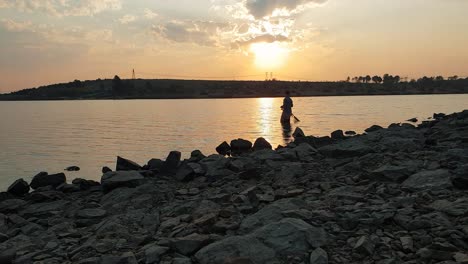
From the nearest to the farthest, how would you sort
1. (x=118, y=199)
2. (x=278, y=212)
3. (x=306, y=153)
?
(x=278, y=212) → (x=118, y=199) → (x=306, y=153)

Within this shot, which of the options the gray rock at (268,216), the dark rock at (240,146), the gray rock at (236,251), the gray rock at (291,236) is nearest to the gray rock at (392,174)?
the gray rock at (268,216)

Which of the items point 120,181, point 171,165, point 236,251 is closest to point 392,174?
point 236,251

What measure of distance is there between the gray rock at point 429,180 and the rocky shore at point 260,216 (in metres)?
0.02

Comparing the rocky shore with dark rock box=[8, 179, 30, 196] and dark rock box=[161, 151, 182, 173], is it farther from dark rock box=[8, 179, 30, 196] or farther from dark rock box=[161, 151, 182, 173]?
dark rock box=[161, 151, 182, 173]

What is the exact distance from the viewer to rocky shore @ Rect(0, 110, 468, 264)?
6277 mm

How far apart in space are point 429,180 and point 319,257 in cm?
420

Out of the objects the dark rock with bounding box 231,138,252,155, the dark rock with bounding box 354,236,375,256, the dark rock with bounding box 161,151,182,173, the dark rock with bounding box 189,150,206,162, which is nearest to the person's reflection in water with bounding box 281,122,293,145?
the dark rock with bounding box 231,138,252,155

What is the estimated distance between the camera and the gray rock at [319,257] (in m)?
5.90

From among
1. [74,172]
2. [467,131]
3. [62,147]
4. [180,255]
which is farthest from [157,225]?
[62,147]

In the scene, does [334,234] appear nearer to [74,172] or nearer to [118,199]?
[118,199]

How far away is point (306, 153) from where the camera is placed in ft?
51.8

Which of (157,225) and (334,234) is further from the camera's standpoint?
(157,225)

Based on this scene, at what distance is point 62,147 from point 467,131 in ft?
80.0

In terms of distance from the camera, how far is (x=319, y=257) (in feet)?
19.6
